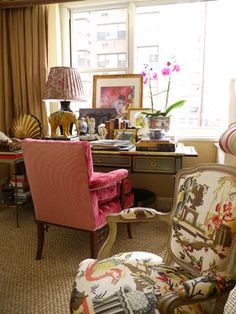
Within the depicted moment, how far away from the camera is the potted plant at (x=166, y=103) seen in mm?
2312

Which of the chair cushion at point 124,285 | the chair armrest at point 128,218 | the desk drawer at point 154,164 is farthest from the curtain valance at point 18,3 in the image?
the chair cushion at point 124,285

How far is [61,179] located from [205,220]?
94 cm

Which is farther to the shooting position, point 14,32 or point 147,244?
point 14,32

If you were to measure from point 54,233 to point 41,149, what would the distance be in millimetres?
1018

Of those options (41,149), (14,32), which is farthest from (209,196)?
(14,32)

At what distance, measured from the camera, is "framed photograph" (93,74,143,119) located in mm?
2789

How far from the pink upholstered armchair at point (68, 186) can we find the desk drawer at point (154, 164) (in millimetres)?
232

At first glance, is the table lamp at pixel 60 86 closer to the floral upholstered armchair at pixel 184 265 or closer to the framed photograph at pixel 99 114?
the framed photograph at pixel 99 114

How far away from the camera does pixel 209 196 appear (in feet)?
3.54

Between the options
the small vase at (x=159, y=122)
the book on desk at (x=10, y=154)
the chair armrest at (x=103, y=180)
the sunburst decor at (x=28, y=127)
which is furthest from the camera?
the sunburst decor at (x=28, y=127)

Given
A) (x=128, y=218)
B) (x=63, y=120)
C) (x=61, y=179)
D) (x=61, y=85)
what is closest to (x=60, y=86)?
(x=61, y=85)

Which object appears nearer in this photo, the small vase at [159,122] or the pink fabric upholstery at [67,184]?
the pink fabric upholstery at [67,184]

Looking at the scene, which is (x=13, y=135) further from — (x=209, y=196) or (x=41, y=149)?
(x=209, y=196)

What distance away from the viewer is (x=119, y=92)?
9.33 ft
